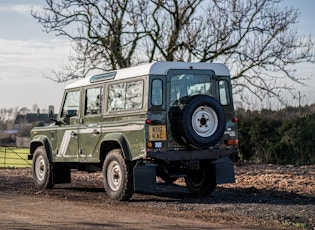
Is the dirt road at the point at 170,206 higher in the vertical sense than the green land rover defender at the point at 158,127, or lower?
lower

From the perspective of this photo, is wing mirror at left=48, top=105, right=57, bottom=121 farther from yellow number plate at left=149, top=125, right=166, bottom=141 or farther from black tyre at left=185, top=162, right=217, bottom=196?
yellow number plate at left=149, top=125, right=166, bottom=141

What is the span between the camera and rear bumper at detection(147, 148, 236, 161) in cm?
1163

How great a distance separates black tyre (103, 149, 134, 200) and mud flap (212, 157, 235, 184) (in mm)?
1683

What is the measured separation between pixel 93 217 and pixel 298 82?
37.1ft

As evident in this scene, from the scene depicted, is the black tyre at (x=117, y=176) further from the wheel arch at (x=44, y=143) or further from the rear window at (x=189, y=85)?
the wheel arch at (x=44, y=143)

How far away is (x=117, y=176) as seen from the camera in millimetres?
12312

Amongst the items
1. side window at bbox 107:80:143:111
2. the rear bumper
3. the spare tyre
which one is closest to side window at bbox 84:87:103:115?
side window at bbox 107:80:143:111

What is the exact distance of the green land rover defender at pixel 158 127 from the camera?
1164 centimetres

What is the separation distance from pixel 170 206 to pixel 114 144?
1998 millimetres

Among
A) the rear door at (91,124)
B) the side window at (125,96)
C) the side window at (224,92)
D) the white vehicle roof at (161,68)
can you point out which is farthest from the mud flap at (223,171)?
the rear door at (91,124)

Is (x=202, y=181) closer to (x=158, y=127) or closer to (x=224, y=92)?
(x=224, y=92)

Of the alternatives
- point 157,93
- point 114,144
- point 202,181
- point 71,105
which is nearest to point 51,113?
point 71,105

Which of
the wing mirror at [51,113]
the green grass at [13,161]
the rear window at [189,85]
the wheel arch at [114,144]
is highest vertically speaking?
the rear window at [189,85]

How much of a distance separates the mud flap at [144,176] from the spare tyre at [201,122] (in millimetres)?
812
